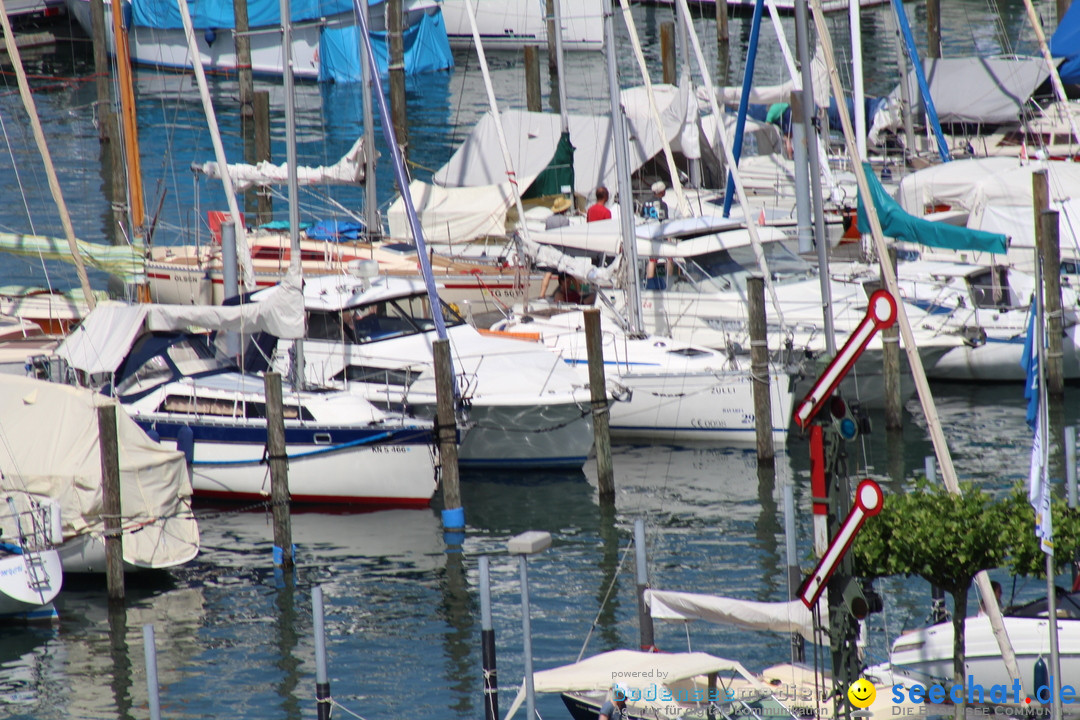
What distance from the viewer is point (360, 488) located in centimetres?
2255

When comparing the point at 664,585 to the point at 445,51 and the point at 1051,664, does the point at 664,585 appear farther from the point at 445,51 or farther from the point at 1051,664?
the point at 445,51

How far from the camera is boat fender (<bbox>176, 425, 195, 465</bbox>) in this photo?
2216 cm

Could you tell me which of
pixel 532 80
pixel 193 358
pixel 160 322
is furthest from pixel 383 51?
pixel 160 322

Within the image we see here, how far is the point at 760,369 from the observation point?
22906 millimetres

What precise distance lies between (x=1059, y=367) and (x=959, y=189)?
695 centimetres

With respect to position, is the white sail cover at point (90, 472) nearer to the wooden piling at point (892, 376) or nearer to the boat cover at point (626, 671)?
the boat cover at point (626, 671)

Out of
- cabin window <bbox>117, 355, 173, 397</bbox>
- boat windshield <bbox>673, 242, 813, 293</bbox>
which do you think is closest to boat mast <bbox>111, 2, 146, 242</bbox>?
cabin window <bbox>117, 355, 173, 397</bbox>

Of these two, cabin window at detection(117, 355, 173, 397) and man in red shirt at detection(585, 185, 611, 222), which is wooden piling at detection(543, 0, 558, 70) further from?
cabin window at detection(117, 355, 173, 397)

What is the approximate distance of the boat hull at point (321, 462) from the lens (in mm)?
22125

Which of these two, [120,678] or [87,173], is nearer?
[120,678]

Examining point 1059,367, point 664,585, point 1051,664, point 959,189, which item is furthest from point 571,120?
point 1051,664

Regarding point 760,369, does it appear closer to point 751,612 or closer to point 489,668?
point 751,612

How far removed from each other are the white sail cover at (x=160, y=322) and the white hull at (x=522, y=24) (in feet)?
122

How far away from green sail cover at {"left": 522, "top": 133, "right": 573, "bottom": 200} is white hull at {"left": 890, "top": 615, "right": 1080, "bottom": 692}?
19.3 m
